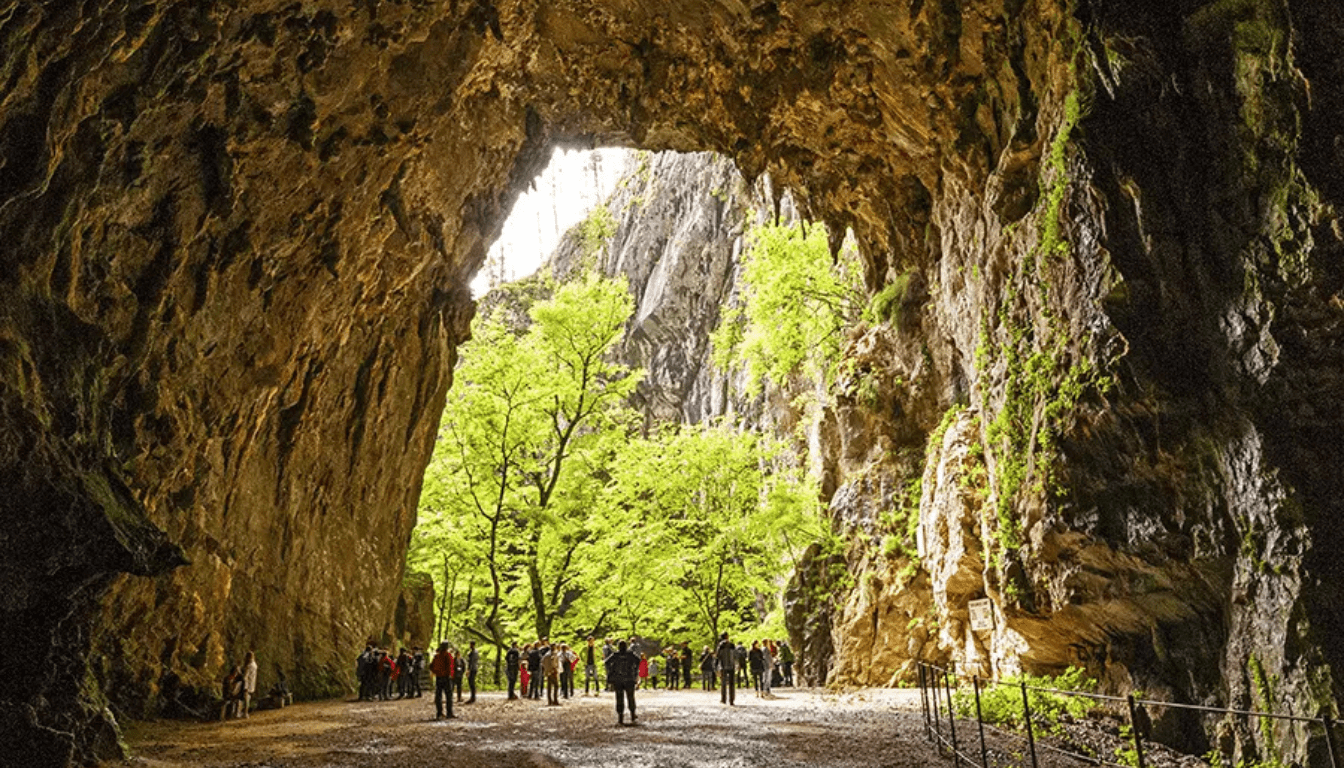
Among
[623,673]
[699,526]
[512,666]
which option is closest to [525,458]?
[699,526]

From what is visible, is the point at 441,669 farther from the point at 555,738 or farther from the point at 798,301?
the point at 798,301

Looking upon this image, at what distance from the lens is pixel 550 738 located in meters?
12.1

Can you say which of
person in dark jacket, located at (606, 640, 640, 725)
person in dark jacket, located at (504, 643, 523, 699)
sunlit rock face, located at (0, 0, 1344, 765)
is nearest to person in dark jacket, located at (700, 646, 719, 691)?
sunlit rock face, located at (0, 0, 1344, 765)

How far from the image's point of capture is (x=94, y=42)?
8.70 m

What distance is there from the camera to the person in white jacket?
1555 cm

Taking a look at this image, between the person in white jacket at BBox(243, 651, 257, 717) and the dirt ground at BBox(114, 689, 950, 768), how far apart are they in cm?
40

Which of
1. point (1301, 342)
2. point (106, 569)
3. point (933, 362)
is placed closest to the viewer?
point (106, 569)

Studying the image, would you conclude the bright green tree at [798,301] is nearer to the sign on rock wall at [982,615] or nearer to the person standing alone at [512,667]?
the sign on rock wall at [982,615]

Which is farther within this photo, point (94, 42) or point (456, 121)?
point (456, 121)

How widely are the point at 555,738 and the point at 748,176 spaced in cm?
1435

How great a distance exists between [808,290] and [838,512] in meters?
7.66

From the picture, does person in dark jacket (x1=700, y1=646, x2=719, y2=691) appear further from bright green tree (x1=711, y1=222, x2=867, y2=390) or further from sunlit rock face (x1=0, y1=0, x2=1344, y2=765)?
bright green tree (x1=711, y1=222, x2=867, y2=390)

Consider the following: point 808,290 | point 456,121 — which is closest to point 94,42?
point 456,121

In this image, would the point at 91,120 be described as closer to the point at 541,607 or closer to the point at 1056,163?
the point at 1056,163
